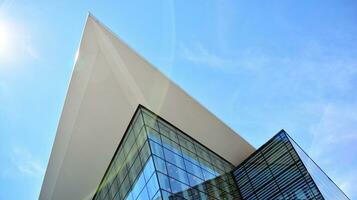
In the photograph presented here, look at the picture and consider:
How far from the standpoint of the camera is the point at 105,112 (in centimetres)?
2111

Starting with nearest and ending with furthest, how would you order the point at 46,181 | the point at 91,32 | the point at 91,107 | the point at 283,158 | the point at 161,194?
1. the point at 161,194
2. the point at 91,32
3. the point at 91,107
4. the point at 283,158
5. the point at 46,181

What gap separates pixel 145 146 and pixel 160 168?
6.06 ft

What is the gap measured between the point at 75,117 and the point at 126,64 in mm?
5205

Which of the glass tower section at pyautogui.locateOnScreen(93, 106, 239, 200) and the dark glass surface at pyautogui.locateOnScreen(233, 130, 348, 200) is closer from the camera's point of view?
the glass tower section at pyautogui.locateOnScreen(93, 106, 239, 200)

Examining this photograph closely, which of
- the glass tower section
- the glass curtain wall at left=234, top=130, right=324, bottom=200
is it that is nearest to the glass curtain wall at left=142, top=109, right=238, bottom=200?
the glass tower section

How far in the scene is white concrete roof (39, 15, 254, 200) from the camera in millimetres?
19500

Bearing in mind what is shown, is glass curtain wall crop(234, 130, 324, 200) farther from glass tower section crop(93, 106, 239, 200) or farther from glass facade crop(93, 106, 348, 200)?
glass tower section crop(93, 106, 239, 200)

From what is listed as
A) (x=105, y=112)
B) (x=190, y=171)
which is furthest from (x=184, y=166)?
(x=105, y=112)

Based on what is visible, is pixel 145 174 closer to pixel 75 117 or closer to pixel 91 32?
pixel 75 117

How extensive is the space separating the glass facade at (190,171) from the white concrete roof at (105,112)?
33.2 inches

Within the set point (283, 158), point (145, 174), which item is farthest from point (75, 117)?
point (283, 158)

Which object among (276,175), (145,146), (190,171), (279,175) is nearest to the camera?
(145,146)

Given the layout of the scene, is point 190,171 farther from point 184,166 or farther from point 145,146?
point 145,146

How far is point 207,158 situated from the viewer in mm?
23219
